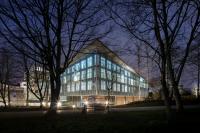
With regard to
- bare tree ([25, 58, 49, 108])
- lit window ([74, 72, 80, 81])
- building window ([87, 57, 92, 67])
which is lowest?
bare tree ([25, 58, 49, 108])

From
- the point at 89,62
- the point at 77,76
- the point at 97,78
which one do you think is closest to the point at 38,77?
the point at 97,78

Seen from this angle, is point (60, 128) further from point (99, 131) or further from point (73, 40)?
point (73, 40)

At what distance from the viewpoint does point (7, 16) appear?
1459 cm

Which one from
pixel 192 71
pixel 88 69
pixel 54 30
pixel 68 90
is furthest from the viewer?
pixel 68 90

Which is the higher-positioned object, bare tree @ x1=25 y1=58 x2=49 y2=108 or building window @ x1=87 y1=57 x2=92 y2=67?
building window @ x1=87 y1=57 x2=92 y2=67

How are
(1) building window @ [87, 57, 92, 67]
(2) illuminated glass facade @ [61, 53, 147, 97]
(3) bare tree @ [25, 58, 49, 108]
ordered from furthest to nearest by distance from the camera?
(1) building window @ [87, 57, 92, 67] → (2) illuminated glass facade @ [61, 53, 147, 97] → (3) bare tree @ [25, 58, 49, 108]

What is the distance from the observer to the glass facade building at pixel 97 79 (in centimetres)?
7624

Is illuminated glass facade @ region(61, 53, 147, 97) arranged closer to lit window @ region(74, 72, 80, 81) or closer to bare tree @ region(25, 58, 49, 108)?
lit window @ region(74, 72, 80, 81)

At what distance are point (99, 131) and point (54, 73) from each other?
26.0 ft

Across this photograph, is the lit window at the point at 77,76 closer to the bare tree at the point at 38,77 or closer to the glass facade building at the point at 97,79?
the glass facade building at the point at 97,79

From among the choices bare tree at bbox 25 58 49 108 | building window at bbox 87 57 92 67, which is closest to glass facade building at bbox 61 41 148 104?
building window at bbox 87 57 92 67

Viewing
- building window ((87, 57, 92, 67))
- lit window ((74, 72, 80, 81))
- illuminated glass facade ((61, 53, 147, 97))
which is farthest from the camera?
lit window ((74, 72, 80, 81))

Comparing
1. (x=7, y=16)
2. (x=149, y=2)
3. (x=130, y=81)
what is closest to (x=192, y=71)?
(x=149, y=2)

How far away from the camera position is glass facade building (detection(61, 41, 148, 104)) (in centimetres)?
7624
